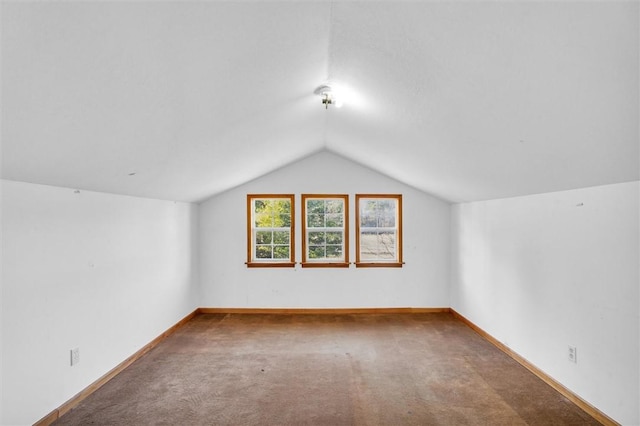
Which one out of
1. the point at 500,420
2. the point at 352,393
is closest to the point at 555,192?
the point at 500,420

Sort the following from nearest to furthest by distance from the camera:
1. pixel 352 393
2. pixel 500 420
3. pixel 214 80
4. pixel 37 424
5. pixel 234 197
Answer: pixel 214 80 < pixel 37 424 < pixel 500 420 < pixel 352 393 < pixel 234 197

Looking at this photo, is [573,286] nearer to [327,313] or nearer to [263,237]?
[327,313]

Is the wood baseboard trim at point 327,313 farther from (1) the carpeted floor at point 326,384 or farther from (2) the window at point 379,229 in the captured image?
(2) the window at point 379,229

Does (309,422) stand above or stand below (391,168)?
below

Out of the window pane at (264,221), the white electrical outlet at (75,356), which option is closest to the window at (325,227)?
the window pane at (264,221)

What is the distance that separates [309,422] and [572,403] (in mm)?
2104

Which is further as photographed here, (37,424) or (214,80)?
(37,424)

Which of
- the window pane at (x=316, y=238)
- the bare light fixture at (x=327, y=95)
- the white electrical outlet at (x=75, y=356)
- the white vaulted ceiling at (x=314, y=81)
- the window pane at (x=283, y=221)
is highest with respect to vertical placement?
the bare light fixture at (x=327, y=95)

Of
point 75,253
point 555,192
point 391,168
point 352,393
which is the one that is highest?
point 391,168

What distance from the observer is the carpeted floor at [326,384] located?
2.79 meters

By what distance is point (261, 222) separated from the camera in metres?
5.96

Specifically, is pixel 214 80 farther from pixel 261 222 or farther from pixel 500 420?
pixel 261 222

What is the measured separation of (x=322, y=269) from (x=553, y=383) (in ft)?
11.0

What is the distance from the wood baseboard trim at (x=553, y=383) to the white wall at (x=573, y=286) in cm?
4
